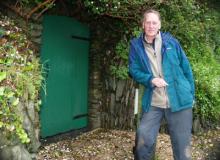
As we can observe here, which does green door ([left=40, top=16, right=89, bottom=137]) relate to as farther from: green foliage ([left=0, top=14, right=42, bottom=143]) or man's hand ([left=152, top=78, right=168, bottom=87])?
man's hand ([left=152, top=78, right=168, bottom=87])

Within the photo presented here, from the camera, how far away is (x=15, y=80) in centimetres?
450

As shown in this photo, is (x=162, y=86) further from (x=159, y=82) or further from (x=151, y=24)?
(x=151, y=24)

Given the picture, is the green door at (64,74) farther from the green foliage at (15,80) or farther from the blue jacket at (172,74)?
the blue jacket at (172,74)

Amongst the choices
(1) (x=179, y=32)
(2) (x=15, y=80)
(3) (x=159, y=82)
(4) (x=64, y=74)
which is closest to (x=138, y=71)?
(3) (x=159, y=82)

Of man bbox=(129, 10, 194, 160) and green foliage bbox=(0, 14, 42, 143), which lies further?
man bbox=(129, 10, 194, 160)

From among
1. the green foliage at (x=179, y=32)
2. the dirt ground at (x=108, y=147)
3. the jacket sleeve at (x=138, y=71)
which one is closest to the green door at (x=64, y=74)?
the dirt ground at (x=108, y=147)

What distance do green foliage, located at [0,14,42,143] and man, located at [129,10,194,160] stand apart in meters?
1.21

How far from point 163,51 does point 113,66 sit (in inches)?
131

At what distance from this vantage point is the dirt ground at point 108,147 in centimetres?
682

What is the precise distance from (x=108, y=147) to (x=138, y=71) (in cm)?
247

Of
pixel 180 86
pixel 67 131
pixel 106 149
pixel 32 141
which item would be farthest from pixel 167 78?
pixel 67 131

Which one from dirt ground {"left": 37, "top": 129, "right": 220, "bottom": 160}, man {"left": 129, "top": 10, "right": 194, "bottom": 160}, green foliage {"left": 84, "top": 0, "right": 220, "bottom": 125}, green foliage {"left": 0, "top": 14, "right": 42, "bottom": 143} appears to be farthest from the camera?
green foliage {"left": 84, "top": 0, "right": 220, "bottom": 125}

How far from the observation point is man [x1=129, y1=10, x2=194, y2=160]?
5027 mm

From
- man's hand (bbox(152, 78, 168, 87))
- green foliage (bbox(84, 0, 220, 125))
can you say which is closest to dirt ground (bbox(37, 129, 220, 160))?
green foliage (bbox(84, 0, 220, 125))
